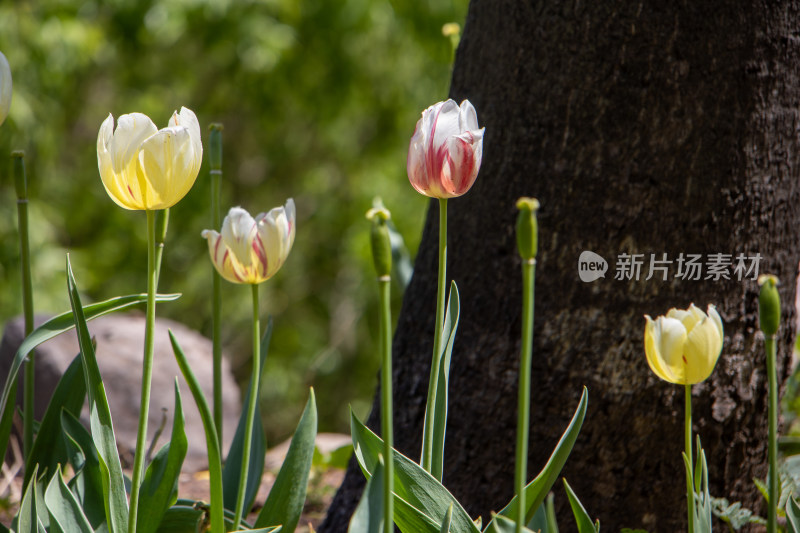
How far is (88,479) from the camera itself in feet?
3.89

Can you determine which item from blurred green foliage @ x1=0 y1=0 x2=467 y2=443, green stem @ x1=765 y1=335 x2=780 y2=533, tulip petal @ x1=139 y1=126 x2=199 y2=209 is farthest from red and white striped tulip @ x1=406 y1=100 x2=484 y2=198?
blurred green foliage @ x1=0 y1=0 x2=467 y2=443

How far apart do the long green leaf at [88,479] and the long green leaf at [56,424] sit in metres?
0.06

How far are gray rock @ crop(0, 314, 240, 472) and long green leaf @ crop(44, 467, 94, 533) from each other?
1.49m

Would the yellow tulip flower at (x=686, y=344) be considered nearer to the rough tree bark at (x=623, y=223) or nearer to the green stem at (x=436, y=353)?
the green stem at (x=436, y=353)

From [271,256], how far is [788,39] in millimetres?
1011

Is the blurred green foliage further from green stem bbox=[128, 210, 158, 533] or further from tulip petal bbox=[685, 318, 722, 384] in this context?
tulip petal bbox=[685, 318, 722, 384]

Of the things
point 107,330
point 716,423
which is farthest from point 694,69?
point 107,330

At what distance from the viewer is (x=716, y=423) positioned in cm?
148

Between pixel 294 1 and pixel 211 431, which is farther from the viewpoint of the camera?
pixel 294 1

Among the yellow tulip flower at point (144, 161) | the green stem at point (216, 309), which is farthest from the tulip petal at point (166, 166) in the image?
the green stem at point (216, 309)

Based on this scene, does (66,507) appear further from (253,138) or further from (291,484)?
(253,138)

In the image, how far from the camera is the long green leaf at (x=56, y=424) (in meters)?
1.25

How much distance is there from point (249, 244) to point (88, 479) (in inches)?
18.2

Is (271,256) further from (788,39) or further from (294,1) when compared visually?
(294,1)
